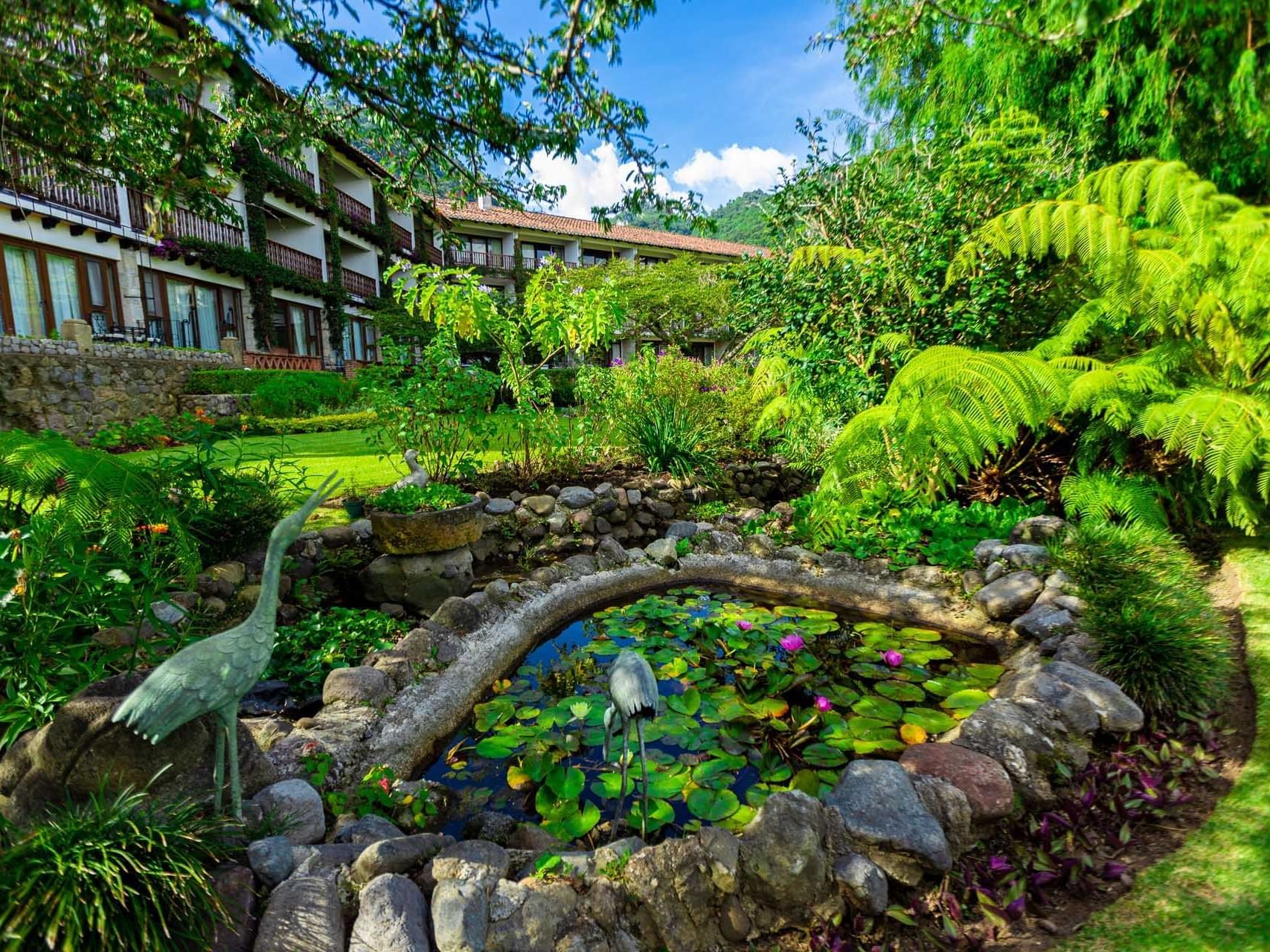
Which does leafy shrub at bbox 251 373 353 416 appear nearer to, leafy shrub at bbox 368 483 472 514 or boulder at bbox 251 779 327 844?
leafy shrub at bbox 368 483 472 514

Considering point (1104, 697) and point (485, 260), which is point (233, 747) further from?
point (485, 260)

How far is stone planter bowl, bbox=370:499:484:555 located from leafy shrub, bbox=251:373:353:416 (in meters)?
8.64

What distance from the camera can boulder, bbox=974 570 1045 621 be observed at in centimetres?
327

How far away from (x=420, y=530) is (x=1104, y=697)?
3561mm

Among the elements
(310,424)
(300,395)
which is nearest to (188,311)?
(300,395)

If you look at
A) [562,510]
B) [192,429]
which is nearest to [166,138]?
[192,429]

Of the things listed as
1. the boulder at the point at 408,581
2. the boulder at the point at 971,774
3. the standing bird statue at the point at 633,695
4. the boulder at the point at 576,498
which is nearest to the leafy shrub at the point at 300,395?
the boulder at the point at 576,498

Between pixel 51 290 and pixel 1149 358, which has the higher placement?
pixel 51 290

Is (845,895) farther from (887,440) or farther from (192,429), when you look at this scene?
(192,429)

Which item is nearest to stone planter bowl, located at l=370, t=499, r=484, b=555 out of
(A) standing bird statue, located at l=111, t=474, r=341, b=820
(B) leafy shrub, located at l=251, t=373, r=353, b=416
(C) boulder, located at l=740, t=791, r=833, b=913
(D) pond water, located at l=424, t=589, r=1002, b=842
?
(D) pond water, located at l=424, t=589, r=1002, b=842

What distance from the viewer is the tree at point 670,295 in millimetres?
21891

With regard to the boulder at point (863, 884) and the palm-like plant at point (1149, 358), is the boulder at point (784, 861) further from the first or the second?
the palm-like plant at point (1149, 358)

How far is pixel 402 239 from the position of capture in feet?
80.4

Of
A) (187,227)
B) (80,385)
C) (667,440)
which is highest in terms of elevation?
(187,227)
